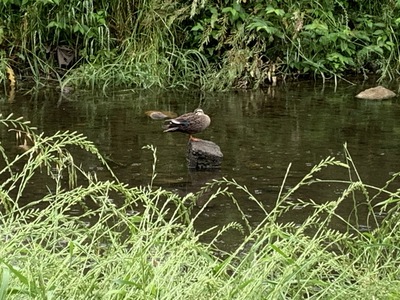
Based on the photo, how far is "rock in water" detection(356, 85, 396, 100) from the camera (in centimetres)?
919

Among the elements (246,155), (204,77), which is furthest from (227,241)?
(204,77)

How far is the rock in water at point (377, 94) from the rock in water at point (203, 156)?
3007mm

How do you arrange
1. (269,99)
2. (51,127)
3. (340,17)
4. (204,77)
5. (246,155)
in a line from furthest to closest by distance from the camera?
(340,17)
(204,77)
(269,99)
(51,127)
(246,155)

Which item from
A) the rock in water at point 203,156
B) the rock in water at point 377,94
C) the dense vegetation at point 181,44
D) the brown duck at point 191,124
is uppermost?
the dense vegetation at point 181,44

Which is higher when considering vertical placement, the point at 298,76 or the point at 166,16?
the point at 166,16

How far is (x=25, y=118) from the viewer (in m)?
8.12

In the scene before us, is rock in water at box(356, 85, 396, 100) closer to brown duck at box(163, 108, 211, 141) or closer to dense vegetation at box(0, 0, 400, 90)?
dense vegetation at box(0, 0, 400, 90)

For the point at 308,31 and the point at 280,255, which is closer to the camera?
the point at 280,255

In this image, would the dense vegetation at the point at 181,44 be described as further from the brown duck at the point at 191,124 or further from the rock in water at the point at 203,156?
the rock in water at the point at 203,156

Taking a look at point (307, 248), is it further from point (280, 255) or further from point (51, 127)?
point (51, 127)

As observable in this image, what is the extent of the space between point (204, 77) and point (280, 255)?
7474 mm

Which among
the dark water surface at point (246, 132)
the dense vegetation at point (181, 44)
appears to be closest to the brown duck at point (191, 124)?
the dark water surface at point (246, 132)

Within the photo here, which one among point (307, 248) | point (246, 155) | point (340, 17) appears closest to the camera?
point (307, 248)

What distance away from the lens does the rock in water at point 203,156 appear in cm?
659
